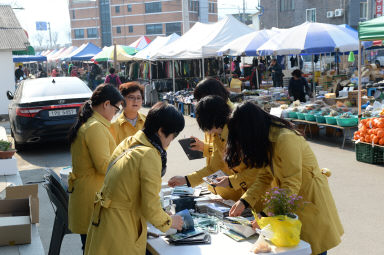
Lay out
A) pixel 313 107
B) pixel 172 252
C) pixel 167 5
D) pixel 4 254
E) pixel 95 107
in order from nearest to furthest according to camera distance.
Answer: pixel 172 252 → pixel 95 107 → pixel 4 254 → pixel 313 107 → pixel 167 5

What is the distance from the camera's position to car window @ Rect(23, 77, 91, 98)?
10055 millimetres

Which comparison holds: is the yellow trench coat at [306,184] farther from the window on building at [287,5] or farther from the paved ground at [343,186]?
the window on building at [287,5]

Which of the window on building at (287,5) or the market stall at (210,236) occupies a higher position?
the window on building at (287,5)

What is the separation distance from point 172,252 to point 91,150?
1.09 meters

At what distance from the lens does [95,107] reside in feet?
12.2

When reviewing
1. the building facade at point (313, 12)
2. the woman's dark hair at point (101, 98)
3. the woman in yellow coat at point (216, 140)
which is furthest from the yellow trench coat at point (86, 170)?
the building facade at point (313, 12)

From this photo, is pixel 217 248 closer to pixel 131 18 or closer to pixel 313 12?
pixel 313 12

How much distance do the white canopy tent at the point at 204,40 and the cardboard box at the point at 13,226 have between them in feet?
37.5

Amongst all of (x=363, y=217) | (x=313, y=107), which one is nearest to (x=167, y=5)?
(x=313, y=107)

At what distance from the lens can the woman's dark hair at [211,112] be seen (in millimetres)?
3355

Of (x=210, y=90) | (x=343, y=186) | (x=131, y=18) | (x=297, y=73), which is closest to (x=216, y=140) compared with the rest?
(x=210, y=90)

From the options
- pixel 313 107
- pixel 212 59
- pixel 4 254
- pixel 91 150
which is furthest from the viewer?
pixel 212 59

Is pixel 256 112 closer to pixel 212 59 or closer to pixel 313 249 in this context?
pixel 313 249

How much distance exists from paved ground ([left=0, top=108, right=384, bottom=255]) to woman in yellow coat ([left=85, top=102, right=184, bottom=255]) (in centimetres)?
257
